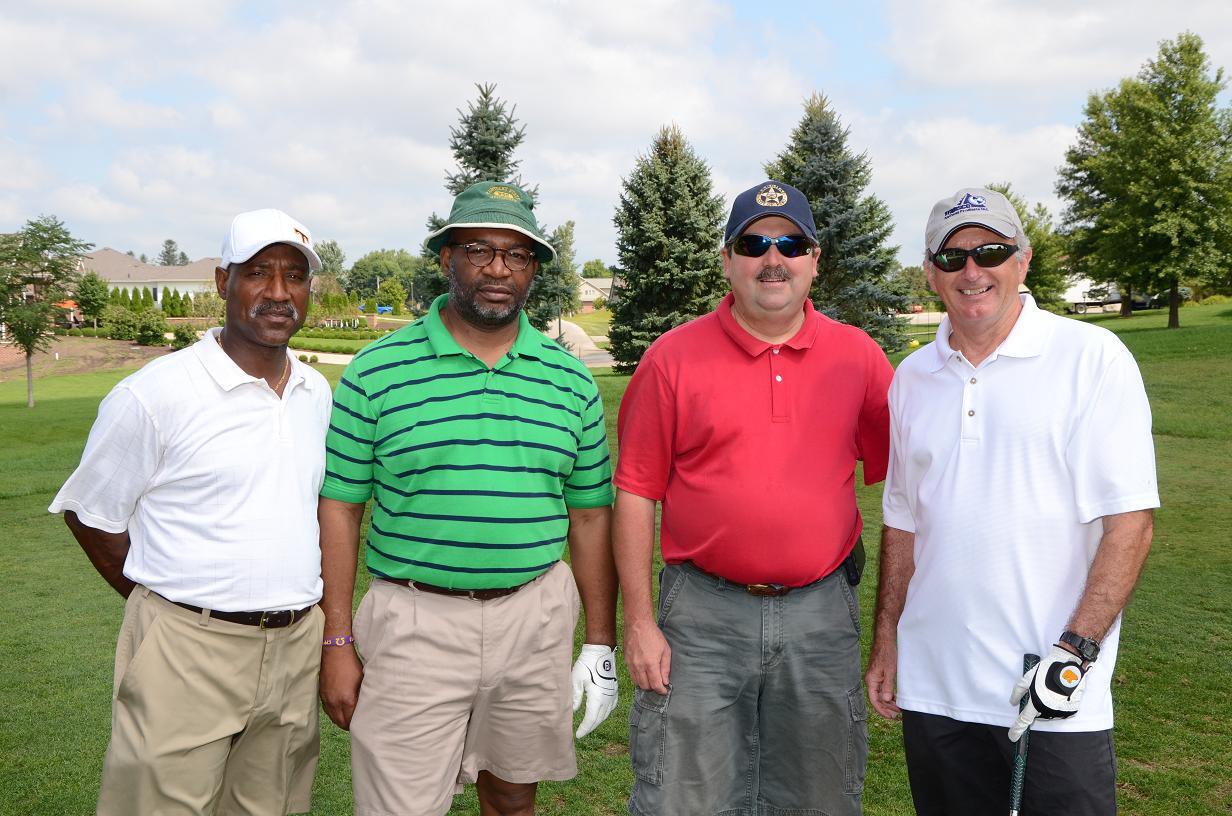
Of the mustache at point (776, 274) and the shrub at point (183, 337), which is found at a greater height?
the mustache at point (776, 274)

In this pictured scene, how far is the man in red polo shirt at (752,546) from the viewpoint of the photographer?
321 cm

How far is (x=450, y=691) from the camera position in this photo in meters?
3.21

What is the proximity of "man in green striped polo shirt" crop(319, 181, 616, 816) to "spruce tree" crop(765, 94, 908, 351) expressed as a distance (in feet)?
93.4

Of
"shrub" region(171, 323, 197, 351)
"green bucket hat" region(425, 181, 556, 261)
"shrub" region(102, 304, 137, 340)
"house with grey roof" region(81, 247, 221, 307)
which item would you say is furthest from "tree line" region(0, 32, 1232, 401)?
"house with grey roof" region(81, 247, 221, 307)

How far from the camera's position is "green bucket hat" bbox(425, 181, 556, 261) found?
129 inches

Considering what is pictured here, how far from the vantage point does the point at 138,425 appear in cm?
292

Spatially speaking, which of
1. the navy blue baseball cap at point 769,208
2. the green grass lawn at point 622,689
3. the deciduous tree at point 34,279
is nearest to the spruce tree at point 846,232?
the green grass lawn at point 622,689

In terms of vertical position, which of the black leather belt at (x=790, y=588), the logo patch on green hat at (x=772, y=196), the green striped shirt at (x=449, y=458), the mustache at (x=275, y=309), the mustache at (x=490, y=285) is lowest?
the black leather belt at (x=790, y=588)

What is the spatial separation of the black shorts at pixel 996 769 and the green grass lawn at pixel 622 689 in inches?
34.6

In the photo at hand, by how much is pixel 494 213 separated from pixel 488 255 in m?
0.15

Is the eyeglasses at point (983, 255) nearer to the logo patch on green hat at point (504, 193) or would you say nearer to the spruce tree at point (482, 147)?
the logo patch on green hat at point (504, 193)

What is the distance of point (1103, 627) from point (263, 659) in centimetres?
251

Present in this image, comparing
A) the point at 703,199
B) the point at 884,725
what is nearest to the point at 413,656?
the point at 884,725

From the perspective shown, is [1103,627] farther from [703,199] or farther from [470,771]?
[703,199]
